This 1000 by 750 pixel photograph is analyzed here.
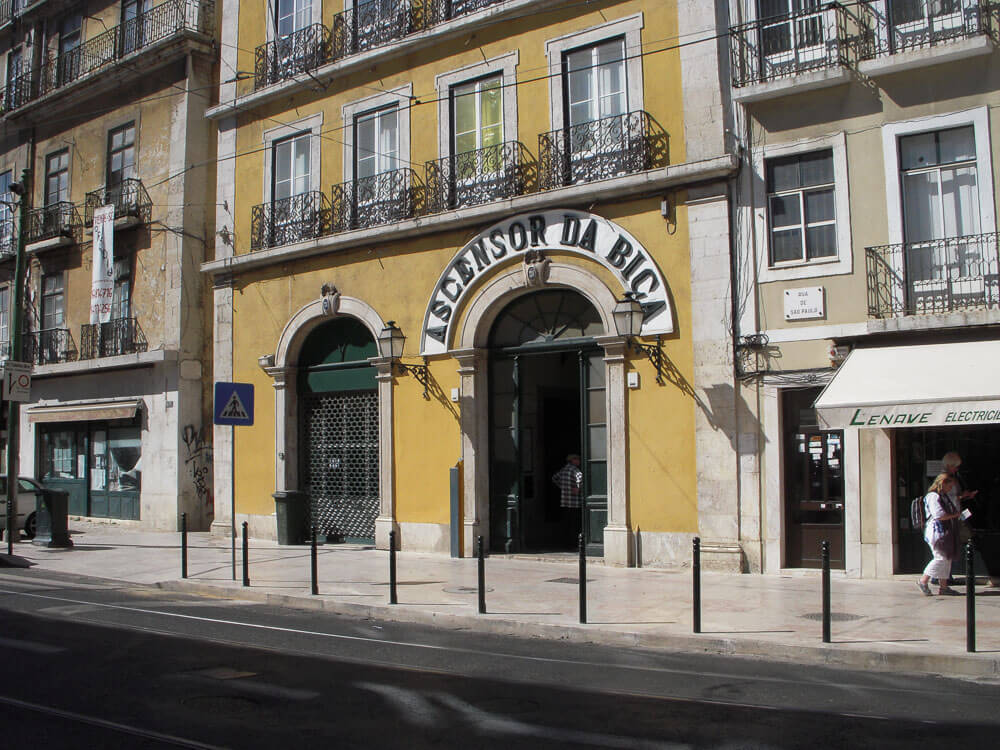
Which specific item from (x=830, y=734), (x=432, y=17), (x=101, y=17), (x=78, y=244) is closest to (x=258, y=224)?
(x=432, y=17)

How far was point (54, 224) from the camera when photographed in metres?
25.9

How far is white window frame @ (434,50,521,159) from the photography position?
16.5m

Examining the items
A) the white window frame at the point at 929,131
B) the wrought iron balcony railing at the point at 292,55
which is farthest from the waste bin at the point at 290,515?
the white window frame at the point at 929,131

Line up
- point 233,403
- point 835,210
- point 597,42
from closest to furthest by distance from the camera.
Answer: point 835,210 → point 233,403 → point 597,42

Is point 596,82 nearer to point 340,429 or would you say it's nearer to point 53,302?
point 340,429

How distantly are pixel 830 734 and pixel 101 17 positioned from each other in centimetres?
2560

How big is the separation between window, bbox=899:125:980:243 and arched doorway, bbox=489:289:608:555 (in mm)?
5037

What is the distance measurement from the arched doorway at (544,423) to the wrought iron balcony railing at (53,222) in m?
14.1

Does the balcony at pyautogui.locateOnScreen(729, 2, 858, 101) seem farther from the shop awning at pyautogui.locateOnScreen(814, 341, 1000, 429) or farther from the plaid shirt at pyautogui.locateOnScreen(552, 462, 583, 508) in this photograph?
the plaid shirt at pyautogui.locateOnScreen(552, 462, 583, 508)

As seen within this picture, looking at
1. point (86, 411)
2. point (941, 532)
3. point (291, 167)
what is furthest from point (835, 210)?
point (86, 411)

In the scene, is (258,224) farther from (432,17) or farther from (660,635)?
(660,635)

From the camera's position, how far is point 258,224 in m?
20.0

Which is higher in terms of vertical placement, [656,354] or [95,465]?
[656,354]

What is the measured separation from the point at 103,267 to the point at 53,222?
384 cm
